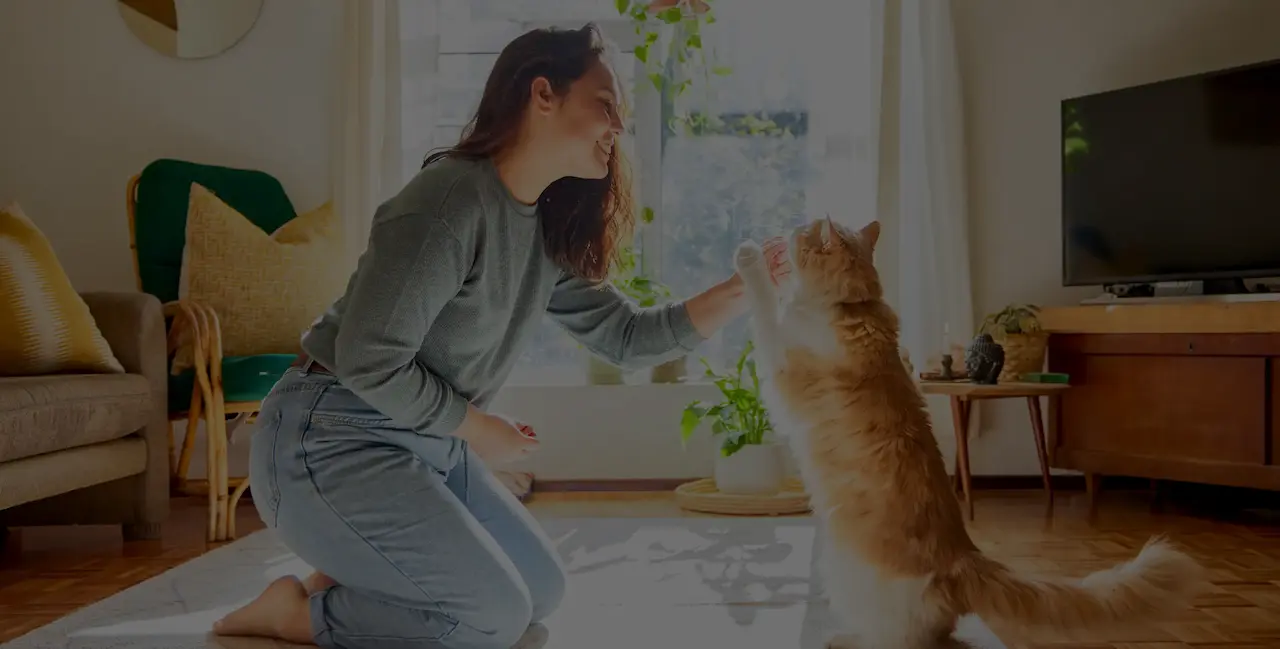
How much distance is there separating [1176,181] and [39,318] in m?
3.17

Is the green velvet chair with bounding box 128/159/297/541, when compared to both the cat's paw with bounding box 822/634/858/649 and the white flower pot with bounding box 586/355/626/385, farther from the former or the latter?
the cat's paw with bounding box 822/634/858/649

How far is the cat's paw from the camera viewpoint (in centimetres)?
163

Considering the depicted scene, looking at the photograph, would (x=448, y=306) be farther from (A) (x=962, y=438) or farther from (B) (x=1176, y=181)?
(B) (x=1176, y=181)

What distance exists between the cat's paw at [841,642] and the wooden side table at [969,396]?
1385 millimetres

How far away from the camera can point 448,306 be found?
154 centimetres

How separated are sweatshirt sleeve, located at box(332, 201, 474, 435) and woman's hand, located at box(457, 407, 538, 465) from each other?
3cm

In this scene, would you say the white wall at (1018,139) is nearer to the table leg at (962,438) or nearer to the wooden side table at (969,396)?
the wooden side table at (969,396)

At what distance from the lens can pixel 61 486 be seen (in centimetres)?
237

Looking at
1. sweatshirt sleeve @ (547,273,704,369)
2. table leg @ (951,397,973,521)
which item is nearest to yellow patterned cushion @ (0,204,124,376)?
sweatshirt sleeve @ (547,273,704,369)

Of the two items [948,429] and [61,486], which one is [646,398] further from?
[61,486]

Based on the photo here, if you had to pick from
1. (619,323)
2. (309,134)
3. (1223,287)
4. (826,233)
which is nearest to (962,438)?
(1223,287)

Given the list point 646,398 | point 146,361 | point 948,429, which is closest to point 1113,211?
point 948,429

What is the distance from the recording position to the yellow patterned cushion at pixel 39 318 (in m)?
2.53

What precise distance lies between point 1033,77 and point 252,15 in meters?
2.70
